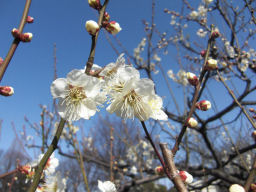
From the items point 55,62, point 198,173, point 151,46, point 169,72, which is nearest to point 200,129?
point 198,173

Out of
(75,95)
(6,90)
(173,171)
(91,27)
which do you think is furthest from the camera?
(75,95)

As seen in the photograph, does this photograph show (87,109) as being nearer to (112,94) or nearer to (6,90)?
(112,94)

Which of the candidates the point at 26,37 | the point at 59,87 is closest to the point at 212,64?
the point at 59,87

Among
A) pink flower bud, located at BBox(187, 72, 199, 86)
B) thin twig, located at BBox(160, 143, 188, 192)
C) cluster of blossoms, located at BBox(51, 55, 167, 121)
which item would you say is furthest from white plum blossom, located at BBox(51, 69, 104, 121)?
pink flower bud, located at BBox(187, 72, 199, 86)

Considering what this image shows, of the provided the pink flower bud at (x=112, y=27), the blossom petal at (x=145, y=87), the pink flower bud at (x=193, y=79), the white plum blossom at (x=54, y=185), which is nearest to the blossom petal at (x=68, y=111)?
the blossom petal at (x=145, y=87)

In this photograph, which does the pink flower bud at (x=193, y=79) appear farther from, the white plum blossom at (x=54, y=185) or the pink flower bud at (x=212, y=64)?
the white plum blossom at (x=54, y=185)

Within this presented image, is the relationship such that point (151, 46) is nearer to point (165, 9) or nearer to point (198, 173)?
point (165, 9)

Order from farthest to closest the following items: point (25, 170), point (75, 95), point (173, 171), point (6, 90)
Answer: point (25, 170), point (75, 95), point (6, 90), point (173, 171)

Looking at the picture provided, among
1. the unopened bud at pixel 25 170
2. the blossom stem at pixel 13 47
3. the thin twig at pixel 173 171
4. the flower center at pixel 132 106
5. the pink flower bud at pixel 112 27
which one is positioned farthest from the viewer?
the unopened bud at pixel 25 170
